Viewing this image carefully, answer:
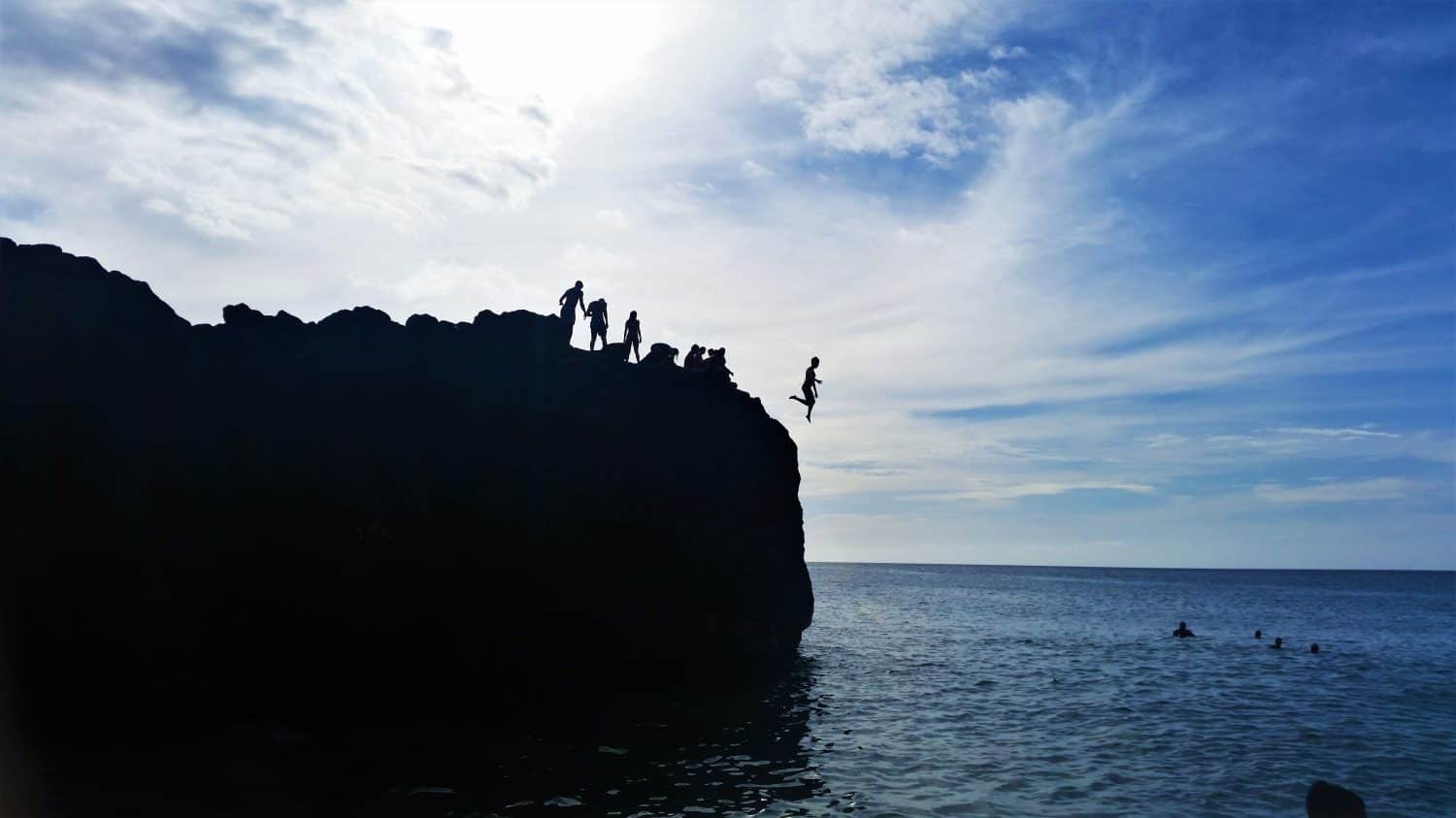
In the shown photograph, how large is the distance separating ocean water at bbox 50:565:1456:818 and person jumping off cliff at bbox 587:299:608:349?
15159 millimetres

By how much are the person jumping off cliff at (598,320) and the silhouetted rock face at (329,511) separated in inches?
73.3

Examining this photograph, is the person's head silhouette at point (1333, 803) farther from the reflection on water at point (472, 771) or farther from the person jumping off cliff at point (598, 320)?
the person jumping off cliff at point (598, 320)

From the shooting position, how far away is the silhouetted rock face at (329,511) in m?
22.0

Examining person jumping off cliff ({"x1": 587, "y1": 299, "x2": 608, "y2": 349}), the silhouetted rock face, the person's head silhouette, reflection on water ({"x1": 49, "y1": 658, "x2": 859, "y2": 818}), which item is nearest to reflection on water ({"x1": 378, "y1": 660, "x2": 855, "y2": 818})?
reflection on water ({"x1": 49, "y1": 658, "x2": 859, "y2": 818})

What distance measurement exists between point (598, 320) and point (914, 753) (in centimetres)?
2173

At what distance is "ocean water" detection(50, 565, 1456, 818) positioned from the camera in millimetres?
17844

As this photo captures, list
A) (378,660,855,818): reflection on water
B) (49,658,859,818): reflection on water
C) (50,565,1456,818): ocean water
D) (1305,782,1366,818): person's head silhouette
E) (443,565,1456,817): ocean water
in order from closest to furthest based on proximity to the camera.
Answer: (1305,782,1366,818): person's head silhouette, (49,658,859,818): reflection on water, (378,660,855,818): reflection on water, (50,565,1456,818): ocean water, (443,565,1456,817): ocean water

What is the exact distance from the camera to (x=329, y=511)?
2606 cm

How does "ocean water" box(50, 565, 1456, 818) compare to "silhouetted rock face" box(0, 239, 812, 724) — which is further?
"silhouetted rock face" box(0, 239, 812, 724)

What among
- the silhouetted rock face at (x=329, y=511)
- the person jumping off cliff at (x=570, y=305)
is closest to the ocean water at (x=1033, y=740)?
the silhouetted rock face at (x=329, y=511)

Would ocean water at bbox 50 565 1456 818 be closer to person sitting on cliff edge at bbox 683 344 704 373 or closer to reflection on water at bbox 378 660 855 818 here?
reflection on water at bbox 378 660 855 818

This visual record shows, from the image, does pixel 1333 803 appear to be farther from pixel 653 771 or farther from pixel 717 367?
pixel 717 367

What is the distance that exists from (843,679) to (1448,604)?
403 ft

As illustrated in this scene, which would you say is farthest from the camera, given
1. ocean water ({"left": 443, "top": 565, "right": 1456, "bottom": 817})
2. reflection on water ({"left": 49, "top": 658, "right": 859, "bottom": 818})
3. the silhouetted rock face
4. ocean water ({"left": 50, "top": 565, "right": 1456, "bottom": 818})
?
the silhouetted rock face
